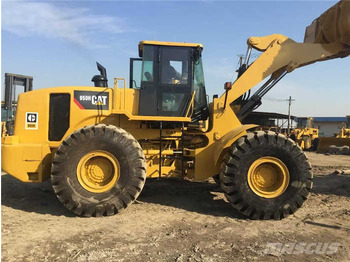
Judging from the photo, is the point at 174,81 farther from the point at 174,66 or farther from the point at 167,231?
the point at 167,231

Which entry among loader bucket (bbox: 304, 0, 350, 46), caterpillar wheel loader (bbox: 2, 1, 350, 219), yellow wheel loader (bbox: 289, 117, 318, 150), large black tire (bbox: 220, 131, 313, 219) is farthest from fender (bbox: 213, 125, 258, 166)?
yellow wheel loader (bbox: 289, 117, 318, 150)

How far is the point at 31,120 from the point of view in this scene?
588 cm

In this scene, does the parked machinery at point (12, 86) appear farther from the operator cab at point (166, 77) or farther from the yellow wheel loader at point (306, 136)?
the yellow wheel loader at point (306, 136)

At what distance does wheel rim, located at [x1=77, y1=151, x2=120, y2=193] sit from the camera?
536 cm

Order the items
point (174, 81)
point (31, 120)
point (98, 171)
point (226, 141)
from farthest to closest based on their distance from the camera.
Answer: point (174, 81) → point (31, 120) → point (226, 141) → point (98, 171)

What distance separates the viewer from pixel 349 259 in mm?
3826

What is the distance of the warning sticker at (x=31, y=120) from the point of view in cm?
588

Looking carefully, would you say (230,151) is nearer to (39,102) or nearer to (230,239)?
(230,239)

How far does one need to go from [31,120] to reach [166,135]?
8.51 feet

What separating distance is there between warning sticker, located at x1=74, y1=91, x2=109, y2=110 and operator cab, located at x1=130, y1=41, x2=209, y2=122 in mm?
683

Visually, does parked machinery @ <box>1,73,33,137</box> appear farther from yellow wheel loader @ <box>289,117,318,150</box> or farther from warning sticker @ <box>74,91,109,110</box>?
yellow wheel loader @ <box>289,117,318,150</box>

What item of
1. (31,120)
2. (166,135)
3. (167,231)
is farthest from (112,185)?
(31,120)

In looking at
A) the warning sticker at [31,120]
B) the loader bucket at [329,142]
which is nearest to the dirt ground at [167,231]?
the warning sticker at [31,120]

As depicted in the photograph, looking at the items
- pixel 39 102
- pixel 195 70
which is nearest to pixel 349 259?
pixel 195 70
